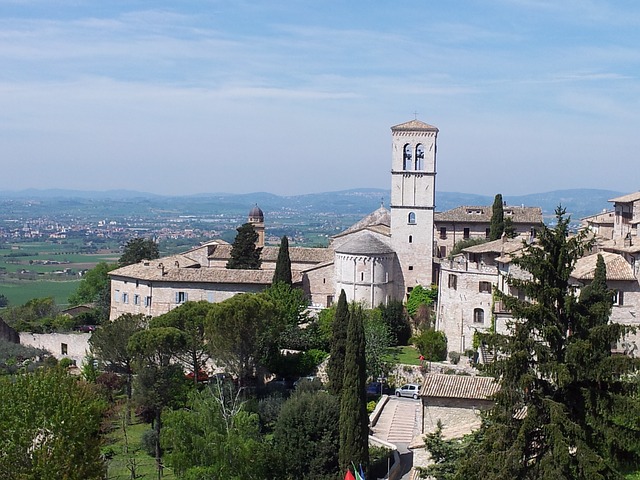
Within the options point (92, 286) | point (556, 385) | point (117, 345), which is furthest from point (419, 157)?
Result: point (92, 286)

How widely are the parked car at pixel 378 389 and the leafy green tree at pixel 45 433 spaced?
57.9ft

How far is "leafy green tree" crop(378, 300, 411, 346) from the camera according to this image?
45219 millimetres

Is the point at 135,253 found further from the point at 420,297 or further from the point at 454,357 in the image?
the point at 454,357

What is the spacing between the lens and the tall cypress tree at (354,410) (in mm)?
28812

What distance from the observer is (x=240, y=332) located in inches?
1458

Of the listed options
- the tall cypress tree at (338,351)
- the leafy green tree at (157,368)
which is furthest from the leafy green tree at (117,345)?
the tall cypress tree at (338,351)

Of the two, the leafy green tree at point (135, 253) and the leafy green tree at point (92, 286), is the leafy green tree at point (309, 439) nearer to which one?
the leafy green tree at point (135, 253)

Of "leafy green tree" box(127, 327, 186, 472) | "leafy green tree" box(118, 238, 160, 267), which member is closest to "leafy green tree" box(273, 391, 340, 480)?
"leafy green tree" box(127, 327, 186, 472)

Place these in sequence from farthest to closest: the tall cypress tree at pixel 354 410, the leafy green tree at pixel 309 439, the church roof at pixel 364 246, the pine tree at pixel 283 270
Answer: the church roof at pixel 364 246, the pine tree at pixel 283 270, the leafy green tree at pixel 309 439, the tall cypress tree at pixel 354 410

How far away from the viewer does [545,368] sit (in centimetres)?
1650

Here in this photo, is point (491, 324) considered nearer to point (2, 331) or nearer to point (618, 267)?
point (618, 267)

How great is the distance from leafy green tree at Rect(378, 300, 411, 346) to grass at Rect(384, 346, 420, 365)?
2.88 feet

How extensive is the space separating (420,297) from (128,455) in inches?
816

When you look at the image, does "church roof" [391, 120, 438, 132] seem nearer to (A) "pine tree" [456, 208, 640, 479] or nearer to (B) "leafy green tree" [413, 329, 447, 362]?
(B) "leafy green tree" [413, 329, 447, 362]
